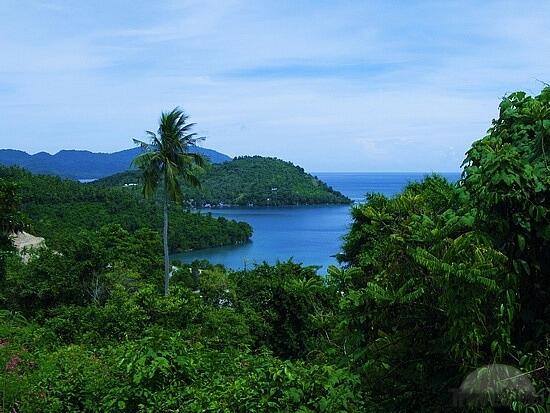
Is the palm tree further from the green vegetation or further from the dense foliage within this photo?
the green vegetation

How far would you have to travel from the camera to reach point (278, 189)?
4781 inches

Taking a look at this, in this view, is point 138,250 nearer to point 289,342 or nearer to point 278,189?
point 289,342

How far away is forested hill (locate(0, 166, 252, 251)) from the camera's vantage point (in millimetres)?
56625

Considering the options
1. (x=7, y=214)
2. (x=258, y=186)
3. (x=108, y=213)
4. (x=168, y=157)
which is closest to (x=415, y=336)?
(x=7, y=214)

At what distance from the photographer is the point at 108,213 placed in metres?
62.1

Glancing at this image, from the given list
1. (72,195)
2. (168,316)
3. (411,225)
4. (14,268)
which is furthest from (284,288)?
(72,195)

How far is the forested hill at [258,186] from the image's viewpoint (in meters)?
118

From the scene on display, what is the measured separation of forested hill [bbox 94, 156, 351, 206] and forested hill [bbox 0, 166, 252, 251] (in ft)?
133

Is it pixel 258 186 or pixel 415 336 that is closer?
pixel 415 336

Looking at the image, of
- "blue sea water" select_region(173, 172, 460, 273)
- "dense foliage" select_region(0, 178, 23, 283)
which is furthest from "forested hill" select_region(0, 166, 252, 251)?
"dense foliage" select_region(0, 178, 23, 283)

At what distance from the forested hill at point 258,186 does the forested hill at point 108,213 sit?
133 feet

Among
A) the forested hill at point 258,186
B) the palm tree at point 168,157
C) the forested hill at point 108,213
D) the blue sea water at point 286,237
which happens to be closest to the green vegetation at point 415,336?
the palm tree at point 168,157

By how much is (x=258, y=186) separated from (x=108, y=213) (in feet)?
205

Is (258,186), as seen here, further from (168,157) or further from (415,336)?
(415,336)
